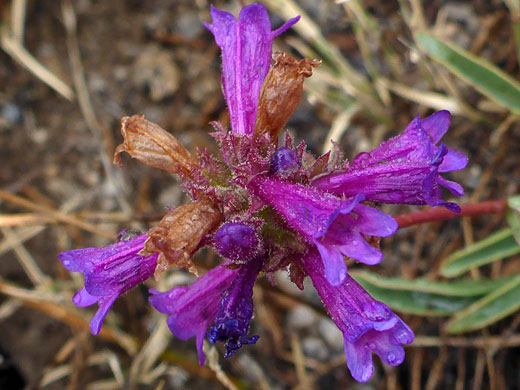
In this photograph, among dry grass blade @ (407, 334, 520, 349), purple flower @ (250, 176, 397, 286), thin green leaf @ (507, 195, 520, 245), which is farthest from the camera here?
dry grass blade @ (407, 334, 520, 349)

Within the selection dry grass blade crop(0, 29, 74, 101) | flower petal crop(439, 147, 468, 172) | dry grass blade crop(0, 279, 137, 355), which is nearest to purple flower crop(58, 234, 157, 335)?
flower petal crop(439, 147, 468, 172)

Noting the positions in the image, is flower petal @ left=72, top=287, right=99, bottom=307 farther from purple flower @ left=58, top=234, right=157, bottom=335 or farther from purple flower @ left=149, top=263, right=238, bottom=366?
purple flower @ left=149, top=263, right=238, bottom=366

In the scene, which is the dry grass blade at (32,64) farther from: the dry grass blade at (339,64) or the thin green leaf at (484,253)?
the thin green leaf at (484,253)

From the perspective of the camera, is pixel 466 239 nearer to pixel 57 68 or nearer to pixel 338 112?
pixel 338 112

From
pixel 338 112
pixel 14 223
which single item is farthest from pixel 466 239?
pixel 14 223

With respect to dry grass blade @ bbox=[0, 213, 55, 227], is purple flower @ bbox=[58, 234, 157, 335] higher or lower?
higher

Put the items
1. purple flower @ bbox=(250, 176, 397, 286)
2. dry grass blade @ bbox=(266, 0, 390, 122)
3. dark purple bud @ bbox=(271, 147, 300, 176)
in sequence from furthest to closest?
dry grass blade @ bbox=(266, 0, 390, 122) → dark purple bud @ bbox=(271, 147, 300, 176) → purple flower @ bbox=(250, 176, 397, 286)
